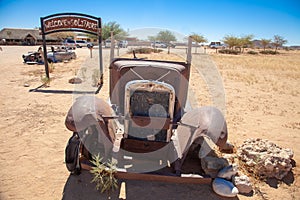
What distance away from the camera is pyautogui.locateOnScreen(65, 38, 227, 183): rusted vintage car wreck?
112 inches

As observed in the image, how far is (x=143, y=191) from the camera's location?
289 cm

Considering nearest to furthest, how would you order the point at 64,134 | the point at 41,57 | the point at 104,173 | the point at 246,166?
1. the point at 104,173
2. the point at 246,166
3. the point at 64,134
4. the point at 41,57

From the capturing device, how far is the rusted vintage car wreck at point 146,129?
284 centimetres

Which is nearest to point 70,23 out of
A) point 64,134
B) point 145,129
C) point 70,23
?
point 70,23

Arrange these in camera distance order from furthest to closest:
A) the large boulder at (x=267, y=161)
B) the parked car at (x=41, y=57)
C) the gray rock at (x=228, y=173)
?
the parked car at (x=41, y=57) < the large boulder at (x=267, y=161) < the gray rock at (x=228, y=173)

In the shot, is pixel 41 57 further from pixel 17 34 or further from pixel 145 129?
pixel 17 34

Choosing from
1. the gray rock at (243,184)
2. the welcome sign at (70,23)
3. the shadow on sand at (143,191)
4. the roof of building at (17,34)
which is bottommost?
the shadow on sand at (143,191)

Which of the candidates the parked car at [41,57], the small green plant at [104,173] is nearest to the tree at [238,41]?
the parked car at [41,57]

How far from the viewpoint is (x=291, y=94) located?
9.11 meters

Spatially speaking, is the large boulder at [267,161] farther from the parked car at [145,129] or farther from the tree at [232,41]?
the tree at [232,41]

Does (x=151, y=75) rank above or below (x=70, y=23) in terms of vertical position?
below

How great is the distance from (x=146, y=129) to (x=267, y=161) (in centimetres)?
190

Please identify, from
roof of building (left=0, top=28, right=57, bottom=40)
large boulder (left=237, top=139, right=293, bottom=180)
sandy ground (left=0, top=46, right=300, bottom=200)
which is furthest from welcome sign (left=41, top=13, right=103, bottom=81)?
roof of building (left=0, top=28, right=57, bottom=40)

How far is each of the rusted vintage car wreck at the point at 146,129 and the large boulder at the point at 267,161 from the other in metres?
0.75
